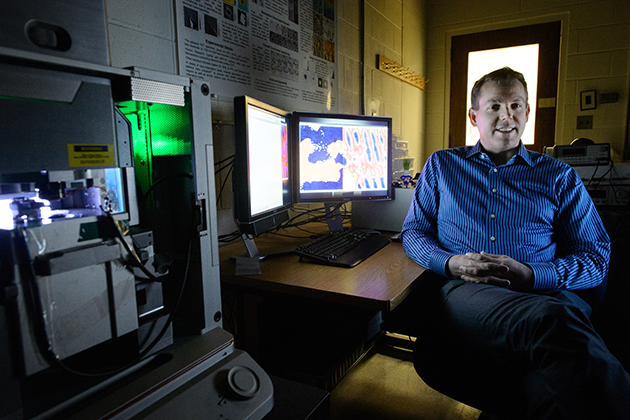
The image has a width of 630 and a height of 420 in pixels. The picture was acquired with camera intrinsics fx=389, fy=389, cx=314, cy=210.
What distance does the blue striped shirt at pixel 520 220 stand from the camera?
1.26 meters

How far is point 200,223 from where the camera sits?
0.71m

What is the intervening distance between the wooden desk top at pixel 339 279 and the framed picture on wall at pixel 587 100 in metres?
2.86

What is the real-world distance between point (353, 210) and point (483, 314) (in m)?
0.83

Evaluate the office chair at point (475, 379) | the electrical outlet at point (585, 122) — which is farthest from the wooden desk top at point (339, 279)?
the electrical outlet at point (585, 122)

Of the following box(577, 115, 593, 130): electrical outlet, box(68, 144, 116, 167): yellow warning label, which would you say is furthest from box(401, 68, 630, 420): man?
box(577, 115, 593, 130): electrical outlet

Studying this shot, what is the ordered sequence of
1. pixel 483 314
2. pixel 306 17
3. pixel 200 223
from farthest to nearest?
pixel 306 17, pixel 483 314, pixel 200 223

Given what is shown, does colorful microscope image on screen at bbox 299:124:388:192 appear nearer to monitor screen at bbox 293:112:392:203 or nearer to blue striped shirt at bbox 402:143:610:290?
monitor screen at bbox 293:112:392:203

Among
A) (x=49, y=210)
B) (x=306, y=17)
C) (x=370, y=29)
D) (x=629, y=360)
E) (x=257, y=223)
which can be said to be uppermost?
(x=370, y=29)

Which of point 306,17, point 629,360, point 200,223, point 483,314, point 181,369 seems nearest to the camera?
point 181,369

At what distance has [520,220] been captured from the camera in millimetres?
1337

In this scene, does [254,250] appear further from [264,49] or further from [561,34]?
[561,34]

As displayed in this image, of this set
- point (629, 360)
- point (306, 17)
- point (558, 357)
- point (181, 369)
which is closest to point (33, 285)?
point (181, 369)

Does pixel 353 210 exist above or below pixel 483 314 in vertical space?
above

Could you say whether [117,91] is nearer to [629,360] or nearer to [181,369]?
[181,369]
